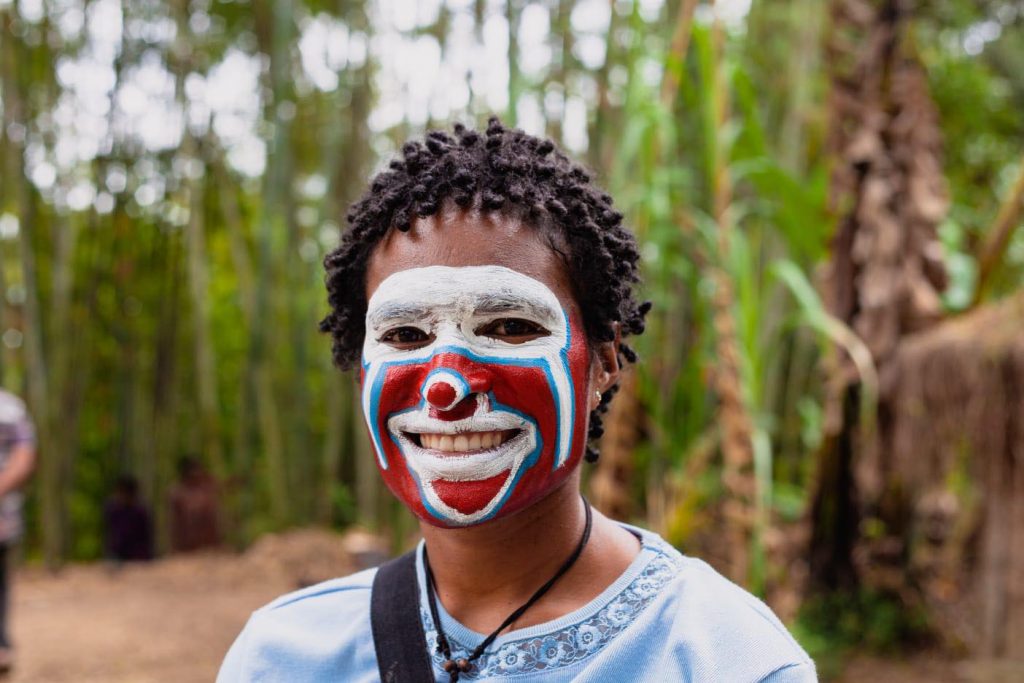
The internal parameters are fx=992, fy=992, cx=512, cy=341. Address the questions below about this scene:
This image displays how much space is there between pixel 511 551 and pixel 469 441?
5.6 inches

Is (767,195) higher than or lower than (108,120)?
lower

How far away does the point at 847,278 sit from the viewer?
439 centimetres

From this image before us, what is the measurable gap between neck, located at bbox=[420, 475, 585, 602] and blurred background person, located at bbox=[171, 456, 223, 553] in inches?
294

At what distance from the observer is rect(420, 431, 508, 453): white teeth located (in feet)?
3.74

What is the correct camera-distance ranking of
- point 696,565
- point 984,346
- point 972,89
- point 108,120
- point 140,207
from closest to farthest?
point 696,565
point 984,346
point 972,89
point 108,120
point 140,207

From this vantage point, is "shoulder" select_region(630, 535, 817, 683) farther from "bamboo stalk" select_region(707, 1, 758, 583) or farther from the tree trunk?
the tree trunk

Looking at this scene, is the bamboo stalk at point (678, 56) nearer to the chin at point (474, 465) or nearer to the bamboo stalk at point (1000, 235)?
the bamboo stalk at point (1000, 235)

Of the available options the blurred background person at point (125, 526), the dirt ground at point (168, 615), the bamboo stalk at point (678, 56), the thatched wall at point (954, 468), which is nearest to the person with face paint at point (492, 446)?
the bamboo stalk at point (678, 56)

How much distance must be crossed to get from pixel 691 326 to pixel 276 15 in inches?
122

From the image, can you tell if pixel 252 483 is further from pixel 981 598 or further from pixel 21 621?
pixel 981 598


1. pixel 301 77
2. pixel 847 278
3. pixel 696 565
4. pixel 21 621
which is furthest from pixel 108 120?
pixel 696 565

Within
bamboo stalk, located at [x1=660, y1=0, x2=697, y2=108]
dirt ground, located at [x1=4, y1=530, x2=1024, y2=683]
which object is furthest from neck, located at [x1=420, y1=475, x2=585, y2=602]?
dirt ground, located at [x1=4, y1=530, x2=1024, y2=683]

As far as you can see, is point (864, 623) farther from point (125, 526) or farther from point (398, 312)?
point (125, 526)

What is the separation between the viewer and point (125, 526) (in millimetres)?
7441
